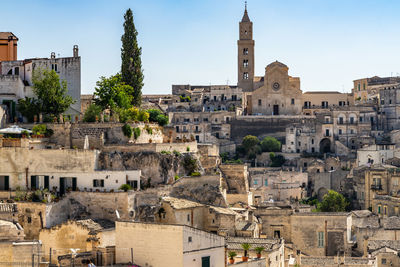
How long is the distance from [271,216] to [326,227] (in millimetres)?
4307

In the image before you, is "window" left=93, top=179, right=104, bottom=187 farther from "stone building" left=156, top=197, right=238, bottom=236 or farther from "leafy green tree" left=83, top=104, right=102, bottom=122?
"leafy green tree" left=83, top=104, right=102, bottom=122

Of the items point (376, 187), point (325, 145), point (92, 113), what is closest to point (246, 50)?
point (325, 145)

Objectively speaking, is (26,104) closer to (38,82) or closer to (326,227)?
(38,82)

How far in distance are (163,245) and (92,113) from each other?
28013mm

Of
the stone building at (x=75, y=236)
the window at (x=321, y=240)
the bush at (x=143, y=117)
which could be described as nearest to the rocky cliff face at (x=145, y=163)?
the stone building at (x=75, y=236)

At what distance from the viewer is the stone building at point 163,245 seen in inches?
1221

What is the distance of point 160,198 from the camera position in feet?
164

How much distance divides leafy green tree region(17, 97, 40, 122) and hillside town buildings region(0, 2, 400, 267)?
0.66m

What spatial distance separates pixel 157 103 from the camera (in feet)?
393

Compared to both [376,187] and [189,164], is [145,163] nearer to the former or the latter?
[189,164]

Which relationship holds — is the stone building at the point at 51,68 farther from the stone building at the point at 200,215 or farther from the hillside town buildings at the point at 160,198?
the stone building at the point at 200,215

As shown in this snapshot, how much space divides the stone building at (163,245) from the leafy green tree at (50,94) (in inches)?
1055

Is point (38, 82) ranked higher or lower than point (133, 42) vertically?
lower

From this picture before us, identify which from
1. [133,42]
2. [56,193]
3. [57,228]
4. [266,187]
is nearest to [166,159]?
[56,193]
